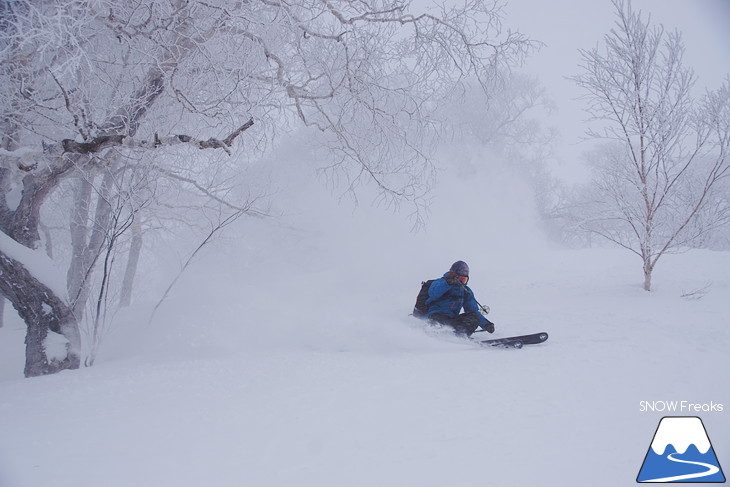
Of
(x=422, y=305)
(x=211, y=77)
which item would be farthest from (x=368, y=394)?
(x=211, y=77)

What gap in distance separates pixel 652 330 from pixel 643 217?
4.05 metres

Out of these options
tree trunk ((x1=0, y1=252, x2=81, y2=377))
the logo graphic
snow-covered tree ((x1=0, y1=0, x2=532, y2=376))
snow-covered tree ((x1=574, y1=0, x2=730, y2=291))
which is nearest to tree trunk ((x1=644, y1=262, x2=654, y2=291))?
snow-covered tree ((x1=574, y1=0, x2=730, y2=291))

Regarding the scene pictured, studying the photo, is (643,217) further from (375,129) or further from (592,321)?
(375,129)

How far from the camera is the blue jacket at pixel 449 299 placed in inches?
214

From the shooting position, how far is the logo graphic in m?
1.88

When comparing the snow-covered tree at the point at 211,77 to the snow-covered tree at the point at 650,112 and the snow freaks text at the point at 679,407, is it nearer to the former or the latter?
the snow freaks text at the point at 679,407

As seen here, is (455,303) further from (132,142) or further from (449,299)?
(132,142)

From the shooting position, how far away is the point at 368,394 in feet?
10.1

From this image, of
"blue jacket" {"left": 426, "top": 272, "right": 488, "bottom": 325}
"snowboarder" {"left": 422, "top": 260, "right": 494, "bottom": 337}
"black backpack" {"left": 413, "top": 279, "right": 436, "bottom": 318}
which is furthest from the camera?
"black backpack" {"left": 413, "top": 279, "right": 436, "bottom": 318}

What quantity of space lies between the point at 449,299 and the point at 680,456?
3.51 meters

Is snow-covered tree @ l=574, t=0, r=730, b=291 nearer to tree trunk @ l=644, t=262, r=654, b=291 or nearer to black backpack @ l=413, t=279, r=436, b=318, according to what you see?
tree trunk @ l=644, t=262, r=654, b=291

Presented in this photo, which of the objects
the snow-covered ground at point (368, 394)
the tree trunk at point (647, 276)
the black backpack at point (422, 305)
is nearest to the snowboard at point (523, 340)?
the snow-covered ground at point (368, 394)

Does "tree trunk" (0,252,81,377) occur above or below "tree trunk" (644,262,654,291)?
below

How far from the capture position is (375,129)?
15.5 ft
